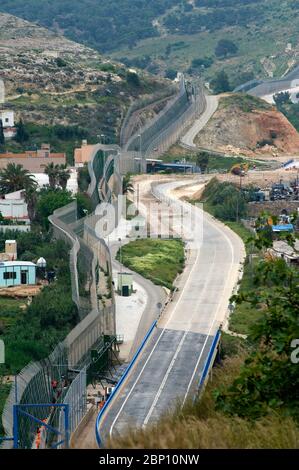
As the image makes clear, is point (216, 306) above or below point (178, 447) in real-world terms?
below

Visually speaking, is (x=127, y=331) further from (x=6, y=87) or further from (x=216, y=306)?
(x=6, y=87)

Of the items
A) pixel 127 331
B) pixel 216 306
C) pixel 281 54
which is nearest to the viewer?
pixel 127 331

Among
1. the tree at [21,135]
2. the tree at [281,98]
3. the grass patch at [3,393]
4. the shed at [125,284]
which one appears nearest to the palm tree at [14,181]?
the shed at [125,284]

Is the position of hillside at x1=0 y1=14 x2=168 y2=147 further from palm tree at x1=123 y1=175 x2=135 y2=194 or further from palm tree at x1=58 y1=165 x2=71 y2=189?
palm tree at x1=58 y1=165 x2=71 y2=189

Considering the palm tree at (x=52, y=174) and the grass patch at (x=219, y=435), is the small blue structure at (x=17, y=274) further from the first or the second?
the grass patch at (x=219, y=435)
